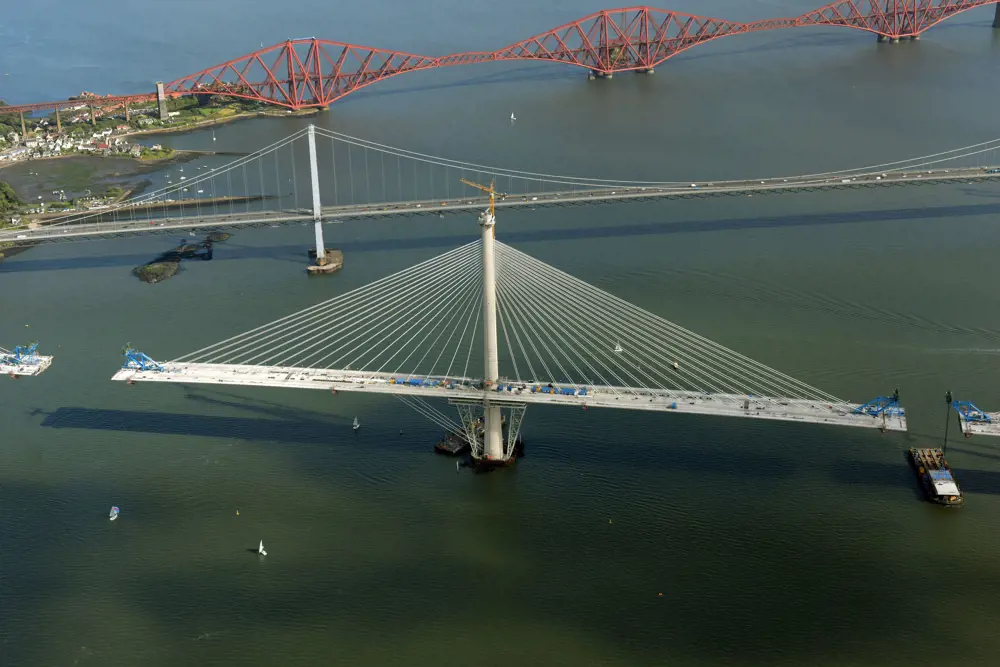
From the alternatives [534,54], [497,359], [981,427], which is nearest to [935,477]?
[981,427]

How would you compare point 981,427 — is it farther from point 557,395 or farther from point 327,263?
point 327,263

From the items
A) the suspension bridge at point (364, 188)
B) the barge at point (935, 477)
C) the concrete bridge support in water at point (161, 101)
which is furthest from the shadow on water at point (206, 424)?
the concrete bridge support in water at point (161, 101)

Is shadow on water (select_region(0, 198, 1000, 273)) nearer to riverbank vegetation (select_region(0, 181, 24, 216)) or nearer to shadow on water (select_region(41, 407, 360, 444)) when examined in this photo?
riverbank vegetation (select_region(0, 181, 24, 216))

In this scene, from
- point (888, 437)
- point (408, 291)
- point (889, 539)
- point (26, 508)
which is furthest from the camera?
point (408, 291)

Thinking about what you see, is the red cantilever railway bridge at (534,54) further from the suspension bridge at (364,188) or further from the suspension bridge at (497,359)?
the suspension bridge at (497,359)

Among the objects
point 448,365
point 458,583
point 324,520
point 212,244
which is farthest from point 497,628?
point 212,244

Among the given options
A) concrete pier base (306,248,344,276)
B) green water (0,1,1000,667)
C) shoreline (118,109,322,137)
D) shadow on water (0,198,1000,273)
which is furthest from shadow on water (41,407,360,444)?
shoreline (118,109,322,137)

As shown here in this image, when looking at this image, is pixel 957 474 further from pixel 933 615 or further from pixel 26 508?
pixel 26 508
